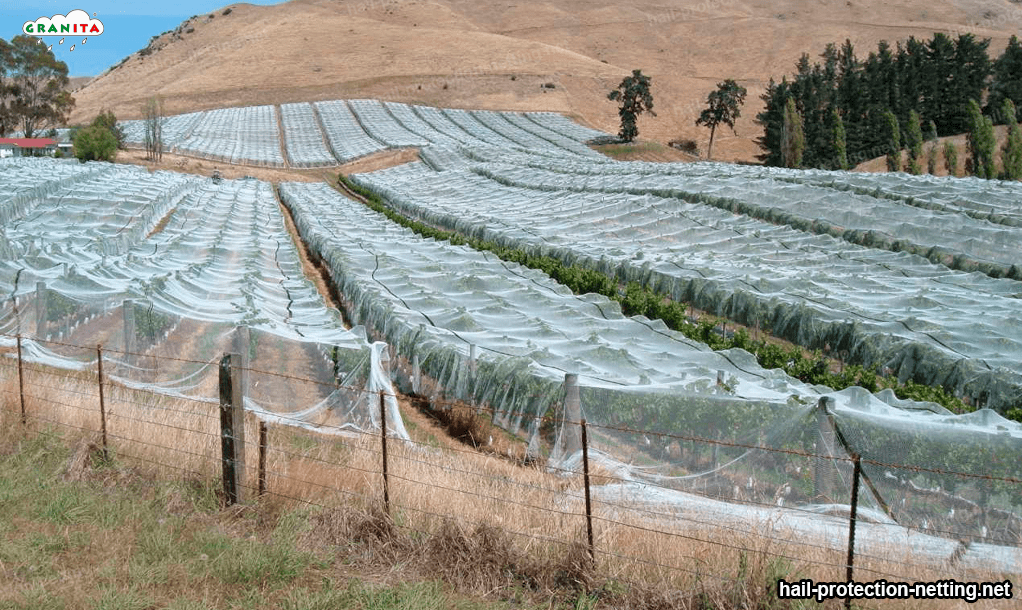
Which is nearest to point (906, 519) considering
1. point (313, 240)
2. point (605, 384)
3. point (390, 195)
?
point (605, 384)

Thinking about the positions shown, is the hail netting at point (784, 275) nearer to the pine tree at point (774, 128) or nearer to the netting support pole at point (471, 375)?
the netting support pole at point (471, 375)

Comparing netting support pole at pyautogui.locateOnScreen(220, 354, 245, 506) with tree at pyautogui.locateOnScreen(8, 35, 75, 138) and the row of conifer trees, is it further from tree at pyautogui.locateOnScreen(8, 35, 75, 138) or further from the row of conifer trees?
tree at pyautogui.locateOnScreen(8, 35, 75, 138)

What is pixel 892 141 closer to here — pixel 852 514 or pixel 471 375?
Result: pixel 471 375

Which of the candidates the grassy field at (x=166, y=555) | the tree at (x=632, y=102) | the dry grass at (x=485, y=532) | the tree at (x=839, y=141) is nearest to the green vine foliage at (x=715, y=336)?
the dry grass at (x=485, y=532)

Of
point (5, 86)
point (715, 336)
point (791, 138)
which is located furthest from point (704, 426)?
point (5, 86)

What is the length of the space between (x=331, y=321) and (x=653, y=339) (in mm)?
6484

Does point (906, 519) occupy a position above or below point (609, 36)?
below

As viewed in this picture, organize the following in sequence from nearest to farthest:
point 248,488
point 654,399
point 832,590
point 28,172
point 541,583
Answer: point 832,590
point 541,583
point 248,488
point 654,399
point 28,172

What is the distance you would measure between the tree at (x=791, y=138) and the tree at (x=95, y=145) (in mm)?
48733

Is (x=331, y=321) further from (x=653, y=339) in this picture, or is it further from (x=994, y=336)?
(x=994, y=336)

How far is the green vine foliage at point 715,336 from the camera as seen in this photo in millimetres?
14744

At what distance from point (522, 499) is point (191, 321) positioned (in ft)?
31.6

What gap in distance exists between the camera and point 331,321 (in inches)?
677

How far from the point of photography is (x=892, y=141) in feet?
202
